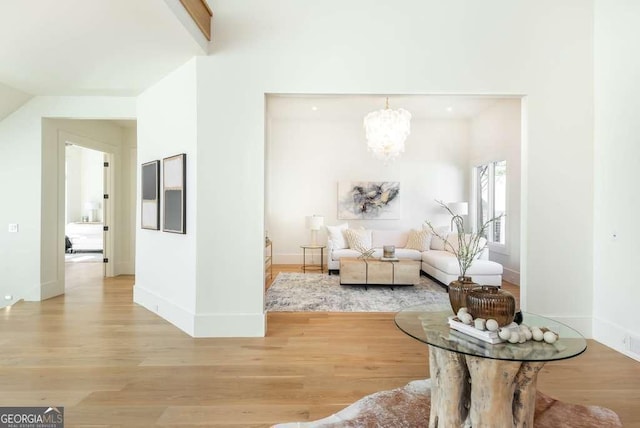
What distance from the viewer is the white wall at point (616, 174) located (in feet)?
9.25

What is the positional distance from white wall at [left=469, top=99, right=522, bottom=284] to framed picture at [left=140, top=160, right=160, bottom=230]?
5370 mm

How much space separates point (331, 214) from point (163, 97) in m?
4.39

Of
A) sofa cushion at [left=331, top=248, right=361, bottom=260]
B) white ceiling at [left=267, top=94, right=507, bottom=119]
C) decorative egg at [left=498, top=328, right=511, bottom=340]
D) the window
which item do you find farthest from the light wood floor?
white ceiling at [left=267, top=94, right=507, bottom=119]

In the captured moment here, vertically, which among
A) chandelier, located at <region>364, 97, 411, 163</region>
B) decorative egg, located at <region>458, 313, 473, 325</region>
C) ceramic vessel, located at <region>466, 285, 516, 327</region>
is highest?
chandelier, located at <region>364, 97, 411, 163</region>

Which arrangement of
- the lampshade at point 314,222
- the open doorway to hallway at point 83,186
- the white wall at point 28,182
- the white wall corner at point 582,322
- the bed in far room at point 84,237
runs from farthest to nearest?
the open doorway to hallway at point 83,186, the bed in far room at point 84,237, the lampshade at point 314,222, the white wall at point 28,182, the white wall corner at point 582,322

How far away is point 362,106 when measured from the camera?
247 inches

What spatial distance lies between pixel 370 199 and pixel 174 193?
4626 mm

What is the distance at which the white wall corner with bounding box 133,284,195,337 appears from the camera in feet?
10.9

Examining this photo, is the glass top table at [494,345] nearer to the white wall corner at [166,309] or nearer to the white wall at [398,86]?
the white wall at [398,86]

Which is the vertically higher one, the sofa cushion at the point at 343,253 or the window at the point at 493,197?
the window at the point at 493,197

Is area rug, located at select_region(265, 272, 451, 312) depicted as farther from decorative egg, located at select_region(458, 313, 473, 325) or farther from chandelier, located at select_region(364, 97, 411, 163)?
decorative egg, located at select_region(458, 313, 473, 325)

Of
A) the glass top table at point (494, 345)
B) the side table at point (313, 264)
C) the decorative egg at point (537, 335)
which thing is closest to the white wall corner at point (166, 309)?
the glass top table at point (494, 345)

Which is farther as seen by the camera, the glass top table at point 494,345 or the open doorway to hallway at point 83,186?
the open doorway to hallway at point 83,186

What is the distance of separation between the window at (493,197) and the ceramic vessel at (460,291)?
15.3 ft
